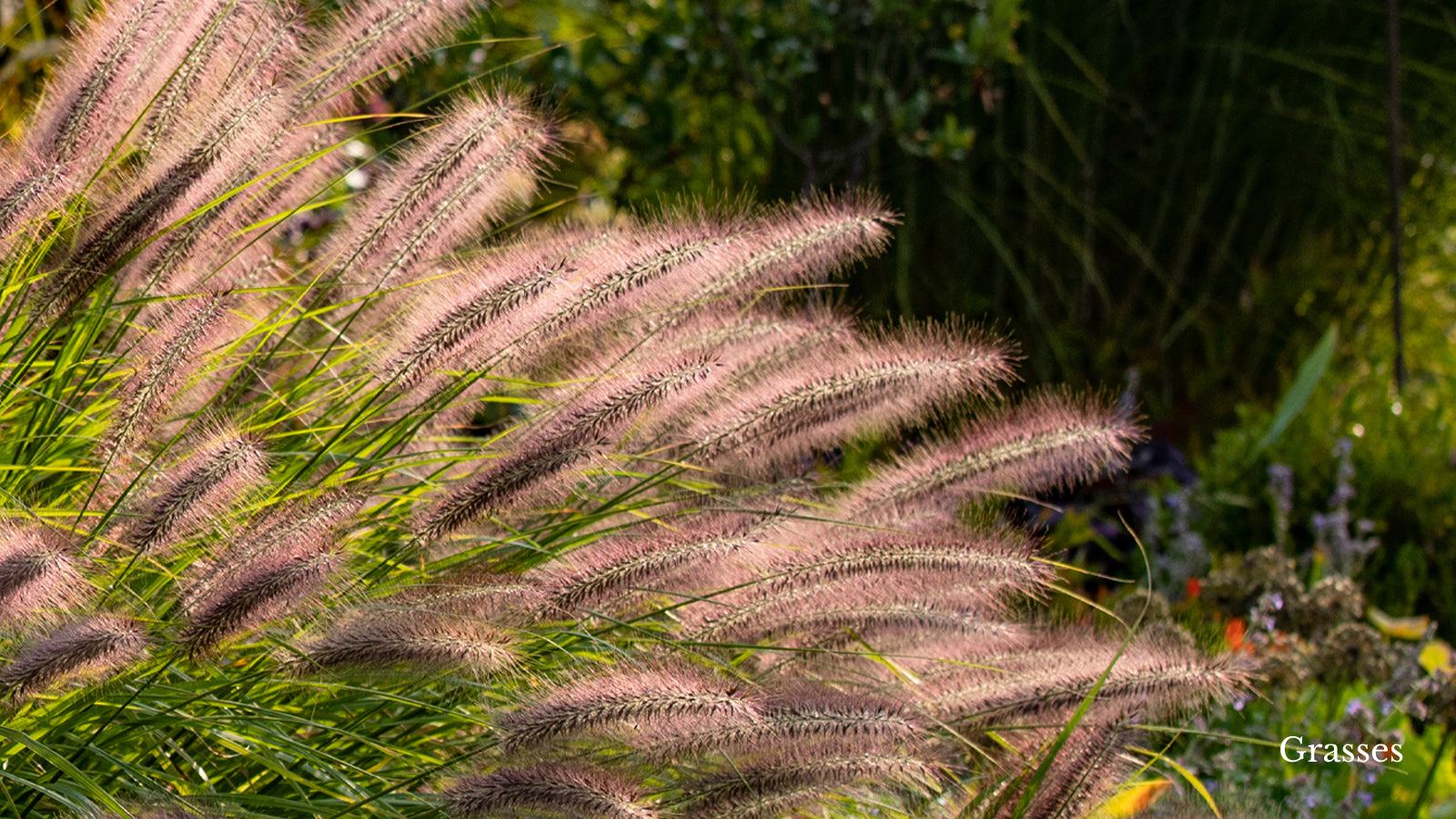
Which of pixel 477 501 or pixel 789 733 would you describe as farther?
pixel 477 501

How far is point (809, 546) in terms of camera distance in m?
1.55

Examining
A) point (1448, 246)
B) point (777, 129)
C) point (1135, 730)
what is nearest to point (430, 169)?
point (1135, 730)

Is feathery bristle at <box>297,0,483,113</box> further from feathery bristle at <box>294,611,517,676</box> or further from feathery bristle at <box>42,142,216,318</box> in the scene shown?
feathery bristle at <box>294,611,517,676</box>

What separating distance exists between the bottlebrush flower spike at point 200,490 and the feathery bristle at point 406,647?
16 cm

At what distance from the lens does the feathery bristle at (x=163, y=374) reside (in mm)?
1360

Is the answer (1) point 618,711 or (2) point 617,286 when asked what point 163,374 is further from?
(1) point 618,711

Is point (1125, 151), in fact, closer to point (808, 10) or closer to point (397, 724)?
point (808, 10)

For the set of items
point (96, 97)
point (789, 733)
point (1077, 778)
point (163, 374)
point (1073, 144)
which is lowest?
point (1077, 778)

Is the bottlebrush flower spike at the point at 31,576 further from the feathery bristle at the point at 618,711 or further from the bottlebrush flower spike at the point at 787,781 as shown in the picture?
the bottlebrush flower spike at the point at 787,781

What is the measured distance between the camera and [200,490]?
1255 millimetres

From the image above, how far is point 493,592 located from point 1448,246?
4.76 meters

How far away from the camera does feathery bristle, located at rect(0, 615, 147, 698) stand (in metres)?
1.14

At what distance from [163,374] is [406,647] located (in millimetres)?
416

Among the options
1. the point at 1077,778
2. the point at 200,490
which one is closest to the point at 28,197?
the point at 200,490
